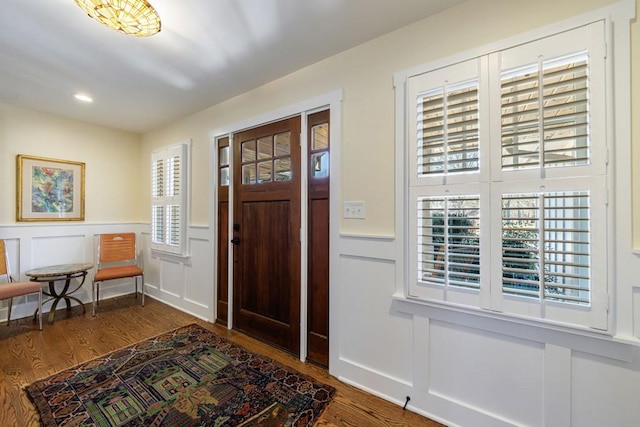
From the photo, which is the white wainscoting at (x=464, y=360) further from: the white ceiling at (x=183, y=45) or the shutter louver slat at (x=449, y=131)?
the white ceiling at (x=183, y=45)

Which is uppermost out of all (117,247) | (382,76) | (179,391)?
(382,76)

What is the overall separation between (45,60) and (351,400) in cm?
341

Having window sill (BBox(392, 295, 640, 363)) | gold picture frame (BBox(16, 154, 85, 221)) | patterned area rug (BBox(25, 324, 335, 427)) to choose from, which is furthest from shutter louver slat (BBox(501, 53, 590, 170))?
gold picture frame (BBox(16, 154, 85, 221))

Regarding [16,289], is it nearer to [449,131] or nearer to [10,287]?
[10,287]

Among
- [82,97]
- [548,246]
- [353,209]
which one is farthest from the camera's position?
[82,97]

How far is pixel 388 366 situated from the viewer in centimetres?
185

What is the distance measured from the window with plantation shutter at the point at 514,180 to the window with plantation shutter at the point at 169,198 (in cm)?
277

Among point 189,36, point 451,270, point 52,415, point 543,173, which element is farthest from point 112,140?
point 543,173

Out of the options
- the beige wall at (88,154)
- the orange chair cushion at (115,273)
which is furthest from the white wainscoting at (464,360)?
the beige wall at (88,154)

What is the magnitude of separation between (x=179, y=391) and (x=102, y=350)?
1092mm

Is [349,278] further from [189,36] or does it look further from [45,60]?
[45,60]

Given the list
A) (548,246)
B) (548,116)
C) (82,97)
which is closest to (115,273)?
(82,97)

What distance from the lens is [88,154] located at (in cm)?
374

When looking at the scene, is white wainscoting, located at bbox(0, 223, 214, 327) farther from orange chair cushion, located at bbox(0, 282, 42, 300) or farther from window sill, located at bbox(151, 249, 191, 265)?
orange chair cushion, located at bbox(0, 282, 42, 300)
